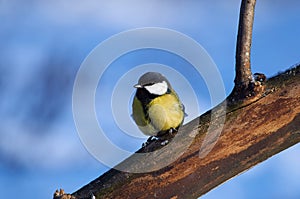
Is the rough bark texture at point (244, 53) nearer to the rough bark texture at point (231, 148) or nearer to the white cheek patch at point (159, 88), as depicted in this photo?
the rough bark texture at point (231, 148)

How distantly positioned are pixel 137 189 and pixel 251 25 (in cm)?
39

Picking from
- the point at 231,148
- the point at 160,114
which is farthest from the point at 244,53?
the point at 160,114

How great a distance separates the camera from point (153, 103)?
1.58 metres

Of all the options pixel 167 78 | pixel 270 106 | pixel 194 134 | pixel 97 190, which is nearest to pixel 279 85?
pixel 270 106

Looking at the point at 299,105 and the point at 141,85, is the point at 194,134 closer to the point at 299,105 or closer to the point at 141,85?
the point at 299,105

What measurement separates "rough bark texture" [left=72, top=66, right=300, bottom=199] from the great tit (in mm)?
429

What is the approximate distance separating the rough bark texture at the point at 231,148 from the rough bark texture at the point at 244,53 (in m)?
0.03

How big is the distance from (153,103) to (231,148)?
1.79ft

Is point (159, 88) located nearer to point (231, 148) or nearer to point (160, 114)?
point (160, 114)

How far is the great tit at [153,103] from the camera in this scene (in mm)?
1522

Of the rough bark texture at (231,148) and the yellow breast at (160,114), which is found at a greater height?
the yellow breast at (160,114)

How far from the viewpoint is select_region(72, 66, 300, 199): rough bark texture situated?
105 cm

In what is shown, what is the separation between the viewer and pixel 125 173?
108cm

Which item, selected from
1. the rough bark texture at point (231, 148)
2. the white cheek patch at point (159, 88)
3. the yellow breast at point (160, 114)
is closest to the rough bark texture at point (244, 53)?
the rough bark texture at point (231, 148)
